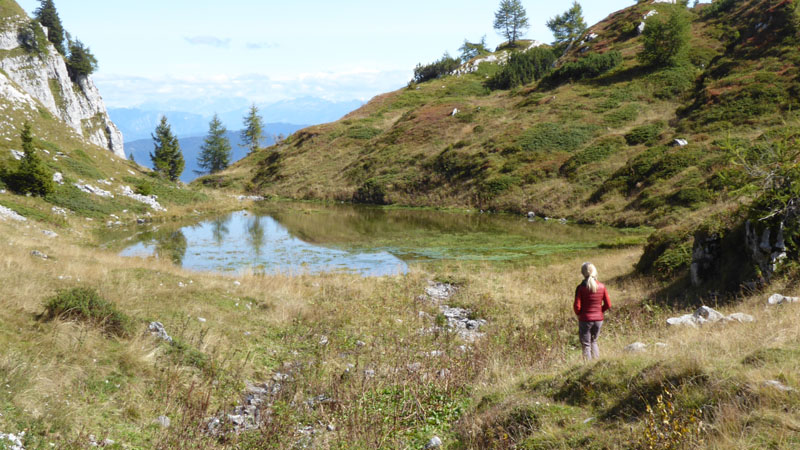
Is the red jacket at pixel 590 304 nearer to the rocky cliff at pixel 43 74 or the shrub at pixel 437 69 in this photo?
the rocky cliff at pixel 43 74

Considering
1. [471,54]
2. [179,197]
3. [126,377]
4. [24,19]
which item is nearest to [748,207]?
[126,377]

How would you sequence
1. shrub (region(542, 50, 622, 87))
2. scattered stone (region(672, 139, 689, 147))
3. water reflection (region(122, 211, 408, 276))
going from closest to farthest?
water reflection (region(122, 211, 408, 276))
scattered stone (region(672, 139, 689, 147))
shrub (region(542, 50, 622, 87))

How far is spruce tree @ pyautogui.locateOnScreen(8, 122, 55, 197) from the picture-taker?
3219cm

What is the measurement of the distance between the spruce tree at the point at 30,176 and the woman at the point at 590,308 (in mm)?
37679

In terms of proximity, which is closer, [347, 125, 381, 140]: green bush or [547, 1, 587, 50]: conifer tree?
[347, 125, 381, 140]: green bush

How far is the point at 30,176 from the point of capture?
32.6 m

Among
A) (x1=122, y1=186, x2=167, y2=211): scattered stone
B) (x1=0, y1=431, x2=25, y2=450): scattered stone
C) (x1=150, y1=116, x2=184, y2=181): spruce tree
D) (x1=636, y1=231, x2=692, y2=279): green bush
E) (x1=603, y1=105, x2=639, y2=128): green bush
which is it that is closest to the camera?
(x1=0, y1=431, x2=25, y2=450): scattered stone

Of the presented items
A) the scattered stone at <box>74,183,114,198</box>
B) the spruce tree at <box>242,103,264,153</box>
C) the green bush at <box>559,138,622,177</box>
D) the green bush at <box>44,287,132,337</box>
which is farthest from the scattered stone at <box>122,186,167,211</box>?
the spruce tree at <box>242,103,264,153</box>

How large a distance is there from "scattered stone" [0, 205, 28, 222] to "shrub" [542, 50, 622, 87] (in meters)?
69.0

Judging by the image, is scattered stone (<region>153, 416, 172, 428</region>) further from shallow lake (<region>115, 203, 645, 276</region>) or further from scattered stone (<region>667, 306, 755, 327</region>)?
shallow lake (<region>115, 203, 645, 276</region>)

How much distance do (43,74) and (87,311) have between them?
7943cm

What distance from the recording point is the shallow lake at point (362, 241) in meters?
27.2

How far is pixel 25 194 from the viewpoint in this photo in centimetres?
3234

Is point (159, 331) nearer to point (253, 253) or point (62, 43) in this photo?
point (253, 253)
